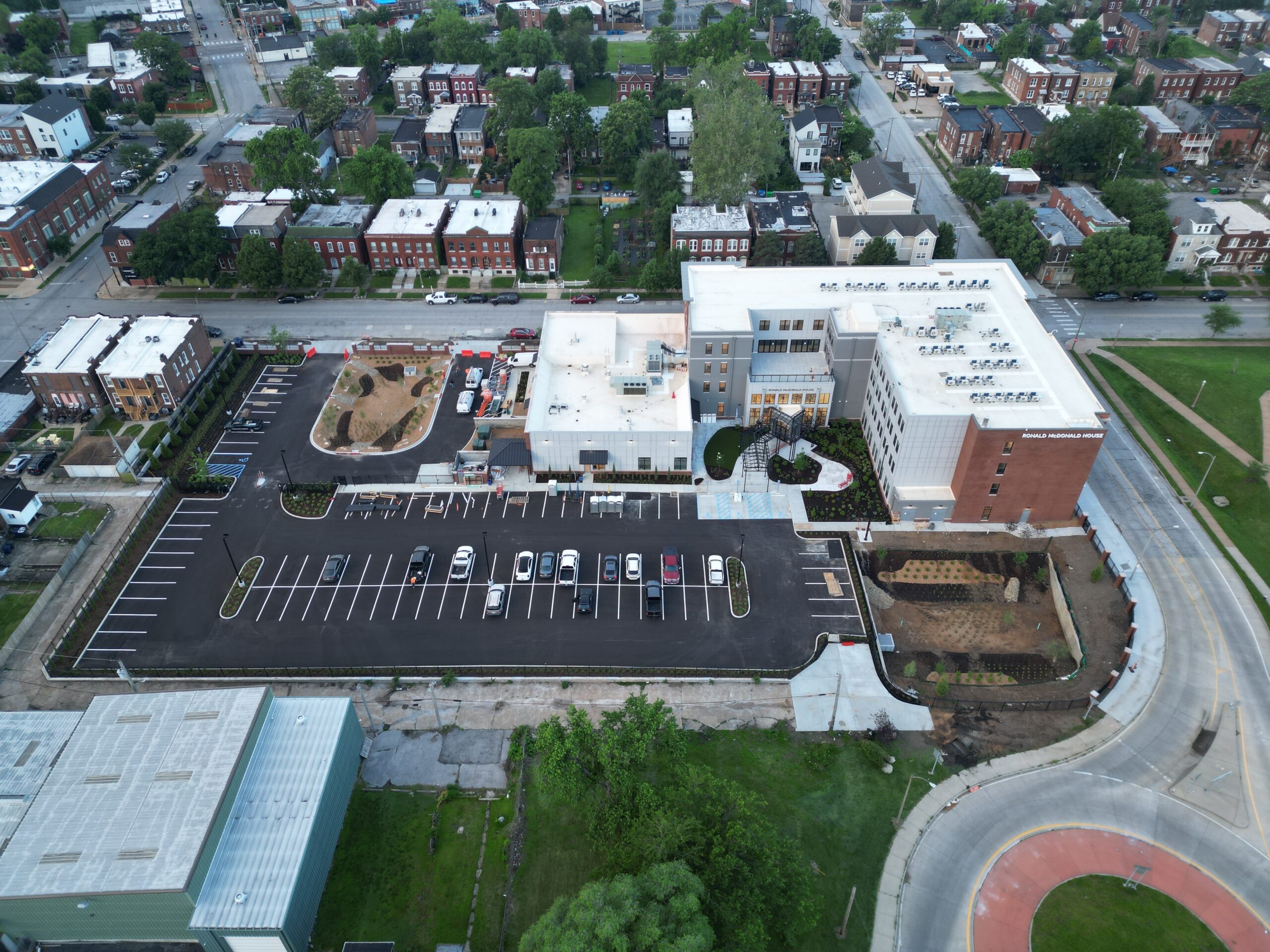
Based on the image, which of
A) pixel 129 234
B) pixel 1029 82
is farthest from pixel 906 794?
pixel 1029 82

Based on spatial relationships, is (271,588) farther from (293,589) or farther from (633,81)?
(633,81)

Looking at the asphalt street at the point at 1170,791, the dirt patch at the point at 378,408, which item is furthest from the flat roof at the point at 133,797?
the asphalt street at the point at 1170,791

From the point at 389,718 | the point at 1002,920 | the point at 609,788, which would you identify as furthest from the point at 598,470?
the point at 1002,920

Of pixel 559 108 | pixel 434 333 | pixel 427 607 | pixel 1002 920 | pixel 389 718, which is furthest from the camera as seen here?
pixel 559 108

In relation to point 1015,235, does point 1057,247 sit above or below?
below

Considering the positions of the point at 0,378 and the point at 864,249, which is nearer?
the point at 0,378

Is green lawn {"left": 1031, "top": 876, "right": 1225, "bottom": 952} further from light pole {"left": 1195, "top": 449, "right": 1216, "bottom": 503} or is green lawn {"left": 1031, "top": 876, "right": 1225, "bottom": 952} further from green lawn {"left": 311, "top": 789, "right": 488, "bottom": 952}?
light pole {"left": 1195, "top": 449, "right": 1216, "bottom": 503}

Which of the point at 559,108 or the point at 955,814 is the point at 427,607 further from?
the point at 559,108
